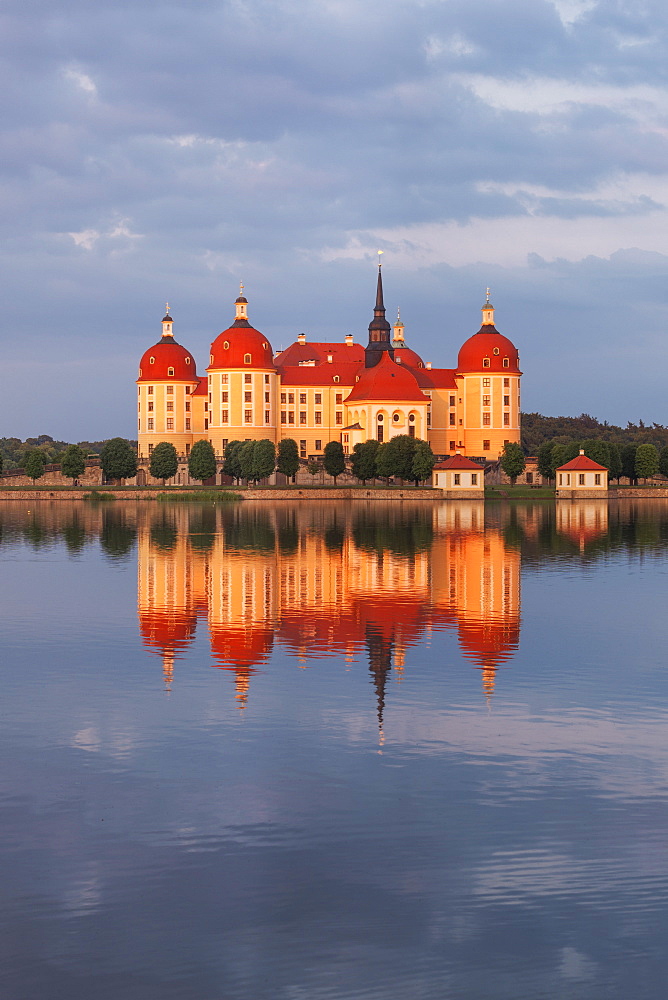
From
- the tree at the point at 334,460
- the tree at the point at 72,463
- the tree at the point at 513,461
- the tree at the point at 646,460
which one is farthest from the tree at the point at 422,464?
the tree at the point at 72,463

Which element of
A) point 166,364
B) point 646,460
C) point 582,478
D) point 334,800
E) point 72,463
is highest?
point 166,364

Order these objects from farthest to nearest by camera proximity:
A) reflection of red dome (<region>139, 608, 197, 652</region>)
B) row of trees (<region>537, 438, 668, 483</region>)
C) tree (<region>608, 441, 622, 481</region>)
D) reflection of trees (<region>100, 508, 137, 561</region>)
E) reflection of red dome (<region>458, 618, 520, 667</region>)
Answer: tree (<region>608, 441, 622, 481</region>), row of trees (<region>537, 438, 668, 483</region>), reflection of trees (<region>100, 508, 137, 561</region>), reflection of red dome (<region>139, 608, 197, 652</region>), reflection of red dome (<region>458, 618, 520, 667</region>)

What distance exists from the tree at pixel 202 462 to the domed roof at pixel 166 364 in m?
20.8

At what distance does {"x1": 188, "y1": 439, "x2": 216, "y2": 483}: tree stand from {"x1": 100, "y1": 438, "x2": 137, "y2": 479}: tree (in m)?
5.74

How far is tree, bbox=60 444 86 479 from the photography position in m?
117

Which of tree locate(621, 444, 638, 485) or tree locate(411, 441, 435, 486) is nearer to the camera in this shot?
tree locate(411, 441, 435, 486)

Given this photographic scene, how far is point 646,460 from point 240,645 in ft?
326

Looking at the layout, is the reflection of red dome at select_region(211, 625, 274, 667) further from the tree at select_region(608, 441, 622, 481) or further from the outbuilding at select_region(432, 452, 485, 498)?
the tree at select_region(608, 441, 622, 481)

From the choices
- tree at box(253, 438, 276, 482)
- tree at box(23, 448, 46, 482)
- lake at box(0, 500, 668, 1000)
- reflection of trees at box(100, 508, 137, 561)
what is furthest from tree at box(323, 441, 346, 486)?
lake at box(0, 500, 668, 1000)

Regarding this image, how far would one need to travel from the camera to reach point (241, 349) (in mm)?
125312

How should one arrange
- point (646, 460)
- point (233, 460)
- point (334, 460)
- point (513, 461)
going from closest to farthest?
point (233, 460) → point (334, 460) → point (646, 460) → point (513, 461)

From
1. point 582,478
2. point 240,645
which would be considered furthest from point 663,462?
point 240,645

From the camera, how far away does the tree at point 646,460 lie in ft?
388

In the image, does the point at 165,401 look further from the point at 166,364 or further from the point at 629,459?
the point at 629,459
